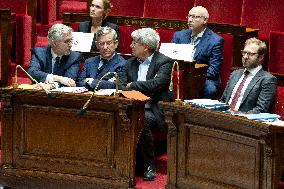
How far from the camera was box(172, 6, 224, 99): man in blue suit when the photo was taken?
2168 millimetres

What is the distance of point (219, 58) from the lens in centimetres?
220

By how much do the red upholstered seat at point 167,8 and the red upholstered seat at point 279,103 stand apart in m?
0.78

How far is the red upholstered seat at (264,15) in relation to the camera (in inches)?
92.0

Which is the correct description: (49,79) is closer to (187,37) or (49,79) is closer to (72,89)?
(72,89)

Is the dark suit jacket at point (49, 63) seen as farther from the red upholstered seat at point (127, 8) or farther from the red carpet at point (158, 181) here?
the red upholstered seat at point (127, 8)

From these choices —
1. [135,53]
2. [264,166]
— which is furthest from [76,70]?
[264,166]

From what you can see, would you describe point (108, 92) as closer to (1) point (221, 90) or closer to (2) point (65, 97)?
(2) point (65, 97)

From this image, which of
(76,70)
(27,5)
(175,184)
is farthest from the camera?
(27,5)

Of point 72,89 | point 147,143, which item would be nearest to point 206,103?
point 147,143

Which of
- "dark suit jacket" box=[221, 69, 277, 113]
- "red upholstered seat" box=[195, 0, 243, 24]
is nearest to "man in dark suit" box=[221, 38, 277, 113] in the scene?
Result: "dark suit jacket" box=[221, 69, 277, 113]

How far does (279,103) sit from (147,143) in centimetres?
36

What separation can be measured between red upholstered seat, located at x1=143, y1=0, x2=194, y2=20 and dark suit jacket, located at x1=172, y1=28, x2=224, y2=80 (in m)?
0.30

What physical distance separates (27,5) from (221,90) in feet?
3.34

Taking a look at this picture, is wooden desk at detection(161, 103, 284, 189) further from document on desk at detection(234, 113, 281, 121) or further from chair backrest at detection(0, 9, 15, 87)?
chair backrest at detection(0, 9, 15, 87)
